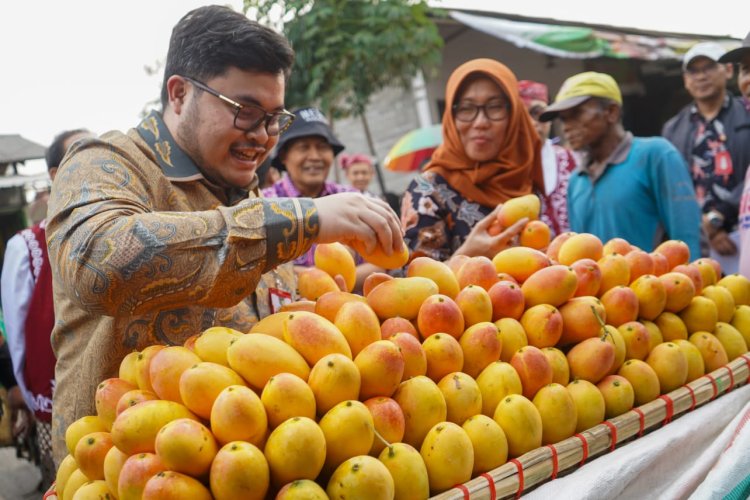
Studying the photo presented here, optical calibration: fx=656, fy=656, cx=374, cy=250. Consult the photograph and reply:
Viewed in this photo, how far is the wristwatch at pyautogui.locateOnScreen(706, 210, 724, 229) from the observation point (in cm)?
441

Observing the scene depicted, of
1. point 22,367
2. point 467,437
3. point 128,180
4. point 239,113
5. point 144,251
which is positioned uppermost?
point 239,113

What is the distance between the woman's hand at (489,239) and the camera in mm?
2336

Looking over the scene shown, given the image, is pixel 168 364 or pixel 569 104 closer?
pixel 168 364

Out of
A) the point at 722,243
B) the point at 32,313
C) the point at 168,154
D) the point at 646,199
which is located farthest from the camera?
the point at 722,243

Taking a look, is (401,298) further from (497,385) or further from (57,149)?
(57,149)

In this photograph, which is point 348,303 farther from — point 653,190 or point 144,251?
point 653,190

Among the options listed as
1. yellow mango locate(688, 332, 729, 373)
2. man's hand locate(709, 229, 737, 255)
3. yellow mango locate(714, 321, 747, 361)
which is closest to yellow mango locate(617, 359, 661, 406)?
yellow mango locate(688, 332, 729, 373)

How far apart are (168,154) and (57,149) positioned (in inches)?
89.8

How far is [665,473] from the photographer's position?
1.61m

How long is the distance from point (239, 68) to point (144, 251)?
60cm

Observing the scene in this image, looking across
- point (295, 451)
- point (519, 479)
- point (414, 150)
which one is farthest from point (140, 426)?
point (414, 150)

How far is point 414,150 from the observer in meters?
8.02

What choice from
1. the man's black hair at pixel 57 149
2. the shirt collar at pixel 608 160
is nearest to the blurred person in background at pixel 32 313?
the man's black hair at pixel 57 149

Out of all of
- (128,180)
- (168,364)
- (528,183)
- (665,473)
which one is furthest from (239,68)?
(528,183)
